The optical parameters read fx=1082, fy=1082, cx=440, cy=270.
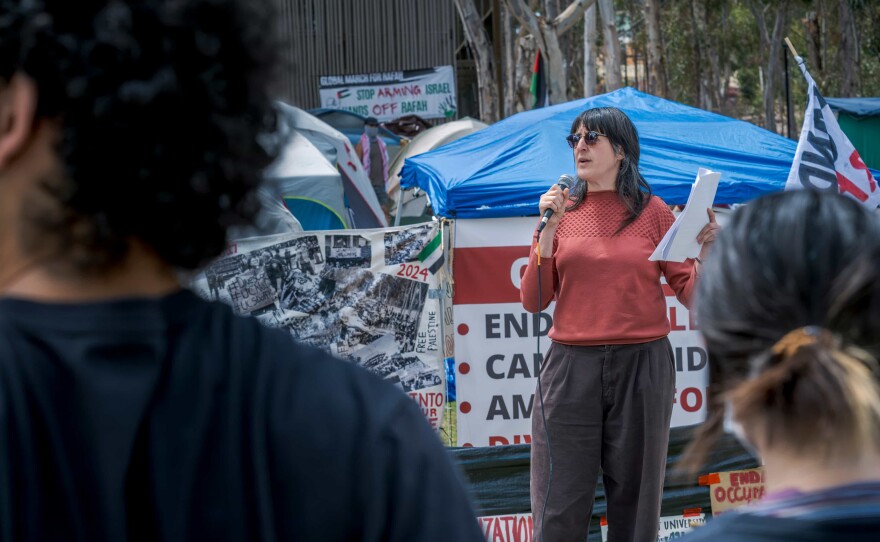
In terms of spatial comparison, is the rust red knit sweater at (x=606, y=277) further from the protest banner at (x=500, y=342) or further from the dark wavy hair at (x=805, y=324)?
the dark wavy hair at (x=805, y=324)

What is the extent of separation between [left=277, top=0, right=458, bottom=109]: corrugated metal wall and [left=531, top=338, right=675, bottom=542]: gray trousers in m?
20.7

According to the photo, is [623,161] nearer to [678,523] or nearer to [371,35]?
[678,523]

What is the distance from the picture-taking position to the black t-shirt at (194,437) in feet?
3.56

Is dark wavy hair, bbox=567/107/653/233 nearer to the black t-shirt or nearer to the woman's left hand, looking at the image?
the woman's left hand

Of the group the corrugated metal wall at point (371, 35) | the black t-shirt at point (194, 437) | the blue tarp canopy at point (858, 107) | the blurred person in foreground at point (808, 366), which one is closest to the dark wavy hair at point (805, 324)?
the blurred person in foreground at point (808, 366)

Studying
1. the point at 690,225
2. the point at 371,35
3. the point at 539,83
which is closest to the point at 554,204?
the point at 690,225

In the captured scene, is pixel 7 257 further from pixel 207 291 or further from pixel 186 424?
pixel 207 291

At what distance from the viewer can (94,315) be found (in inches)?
43.8

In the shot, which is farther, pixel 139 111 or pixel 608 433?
pixel 608 433

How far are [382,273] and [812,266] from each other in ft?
15.4

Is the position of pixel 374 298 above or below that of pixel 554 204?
below

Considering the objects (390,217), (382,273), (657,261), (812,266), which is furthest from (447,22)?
(812,266)

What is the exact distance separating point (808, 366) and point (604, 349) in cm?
289

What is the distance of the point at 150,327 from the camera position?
1.13 m
